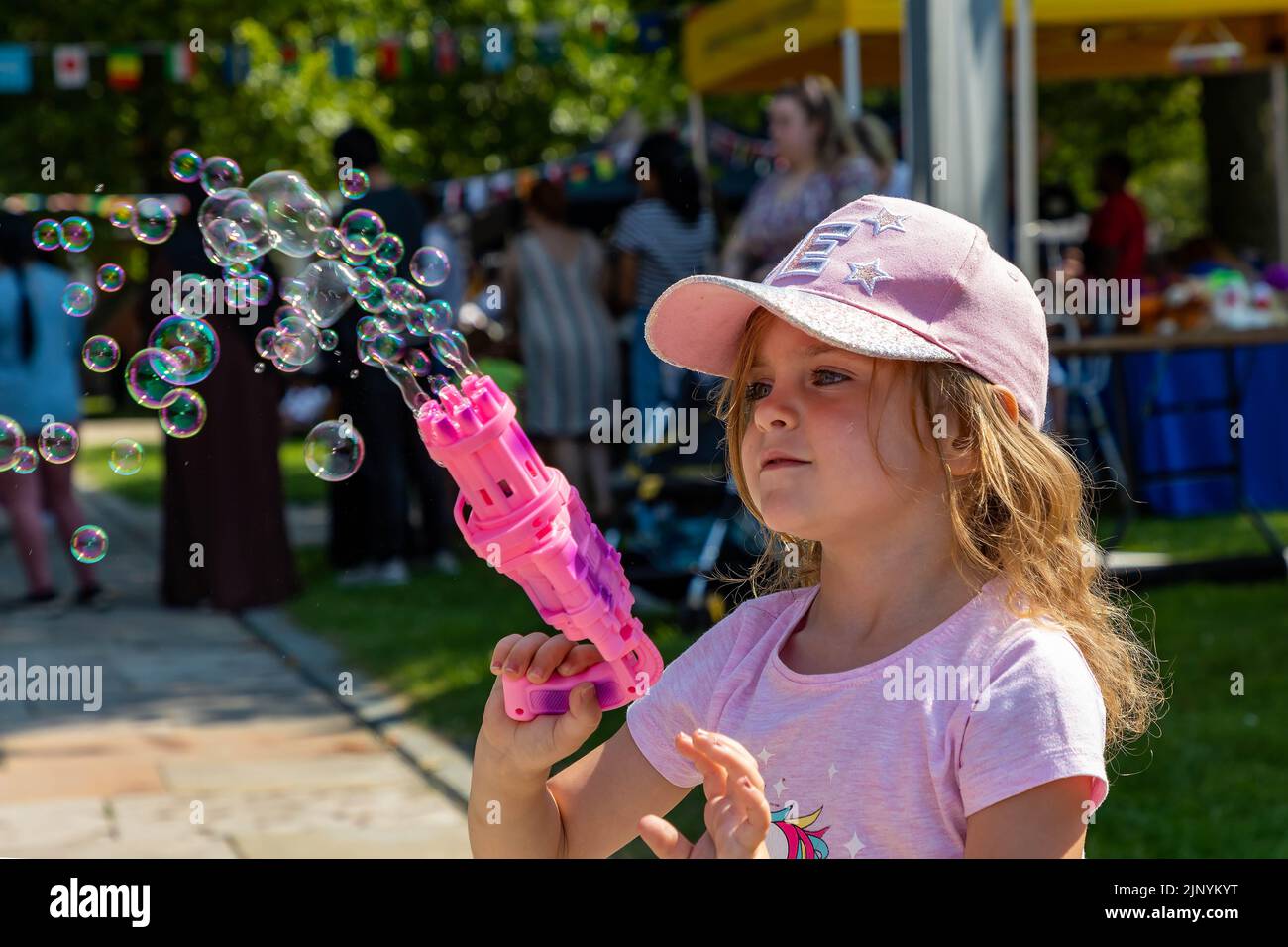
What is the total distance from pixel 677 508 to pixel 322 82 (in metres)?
13.1

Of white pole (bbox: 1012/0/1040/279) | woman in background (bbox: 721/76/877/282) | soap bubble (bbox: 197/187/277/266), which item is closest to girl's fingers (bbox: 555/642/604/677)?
soap bubble (bbox: 197/187/277/266)

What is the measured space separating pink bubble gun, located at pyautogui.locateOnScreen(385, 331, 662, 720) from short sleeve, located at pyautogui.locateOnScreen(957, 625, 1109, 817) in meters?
0.37

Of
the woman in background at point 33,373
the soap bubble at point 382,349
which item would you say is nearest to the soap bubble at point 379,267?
the soap bubble at point 382,349

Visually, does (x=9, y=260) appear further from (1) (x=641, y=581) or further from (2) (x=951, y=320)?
(2) (x=951, y=320)

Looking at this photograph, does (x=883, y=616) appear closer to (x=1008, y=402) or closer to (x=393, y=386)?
(x=1008, y=402)

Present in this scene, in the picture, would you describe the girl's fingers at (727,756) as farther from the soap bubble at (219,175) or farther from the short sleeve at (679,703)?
the soap bubble at (219,175)

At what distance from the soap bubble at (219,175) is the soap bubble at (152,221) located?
26 cm

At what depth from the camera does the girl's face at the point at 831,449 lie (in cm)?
180

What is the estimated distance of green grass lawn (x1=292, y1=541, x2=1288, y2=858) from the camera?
4.16 meters

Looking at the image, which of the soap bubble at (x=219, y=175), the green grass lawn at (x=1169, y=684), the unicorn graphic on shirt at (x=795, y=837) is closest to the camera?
the unicorn graphic on shirt at (x=795, y=837)

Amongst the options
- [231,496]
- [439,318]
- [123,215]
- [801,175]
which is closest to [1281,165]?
[801,175]

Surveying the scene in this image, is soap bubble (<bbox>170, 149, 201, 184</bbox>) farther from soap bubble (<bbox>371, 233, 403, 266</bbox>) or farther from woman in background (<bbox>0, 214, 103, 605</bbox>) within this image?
woman in background (<bbox>0, 214, 103, 605</bbox>)

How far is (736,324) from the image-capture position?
2.00m
